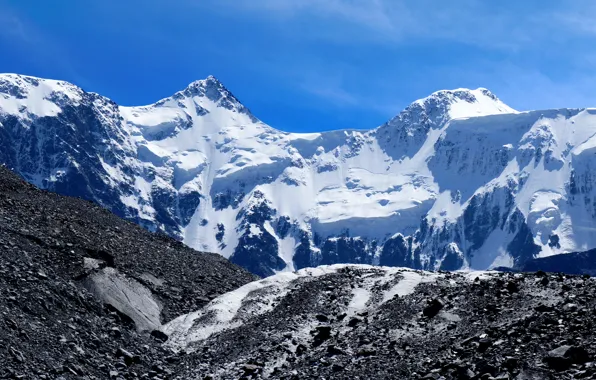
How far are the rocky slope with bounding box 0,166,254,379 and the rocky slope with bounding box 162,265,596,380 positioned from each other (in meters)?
2.63

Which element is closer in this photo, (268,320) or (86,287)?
(268,320)

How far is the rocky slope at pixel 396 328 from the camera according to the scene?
38.0 meters

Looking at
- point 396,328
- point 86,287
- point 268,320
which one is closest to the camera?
point 396,328

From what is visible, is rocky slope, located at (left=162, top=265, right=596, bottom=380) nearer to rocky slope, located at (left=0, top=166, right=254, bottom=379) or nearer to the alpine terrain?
the alpine terrain

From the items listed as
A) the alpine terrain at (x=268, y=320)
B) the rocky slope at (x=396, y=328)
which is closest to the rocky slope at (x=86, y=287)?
the alpine terrain at (x=268, y=320)

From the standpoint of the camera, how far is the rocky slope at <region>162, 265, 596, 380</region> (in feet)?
125

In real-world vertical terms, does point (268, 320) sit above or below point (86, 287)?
below

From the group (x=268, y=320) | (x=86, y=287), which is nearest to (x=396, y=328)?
(x=268, y=320)

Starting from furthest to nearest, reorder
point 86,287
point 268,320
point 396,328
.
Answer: point 86,287, point 268,320, point 396,328

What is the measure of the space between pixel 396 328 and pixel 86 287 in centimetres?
1761

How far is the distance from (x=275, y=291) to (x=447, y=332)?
15.6 metres

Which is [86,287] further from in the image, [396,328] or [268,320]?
[396,328]

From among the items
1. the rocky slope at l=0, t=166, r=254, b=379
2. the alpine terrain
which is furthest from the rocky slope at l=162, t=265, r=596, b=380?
the rocky slope at l=0, t=166, r=254, b=379

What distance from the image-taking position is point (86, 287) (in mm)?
52938
